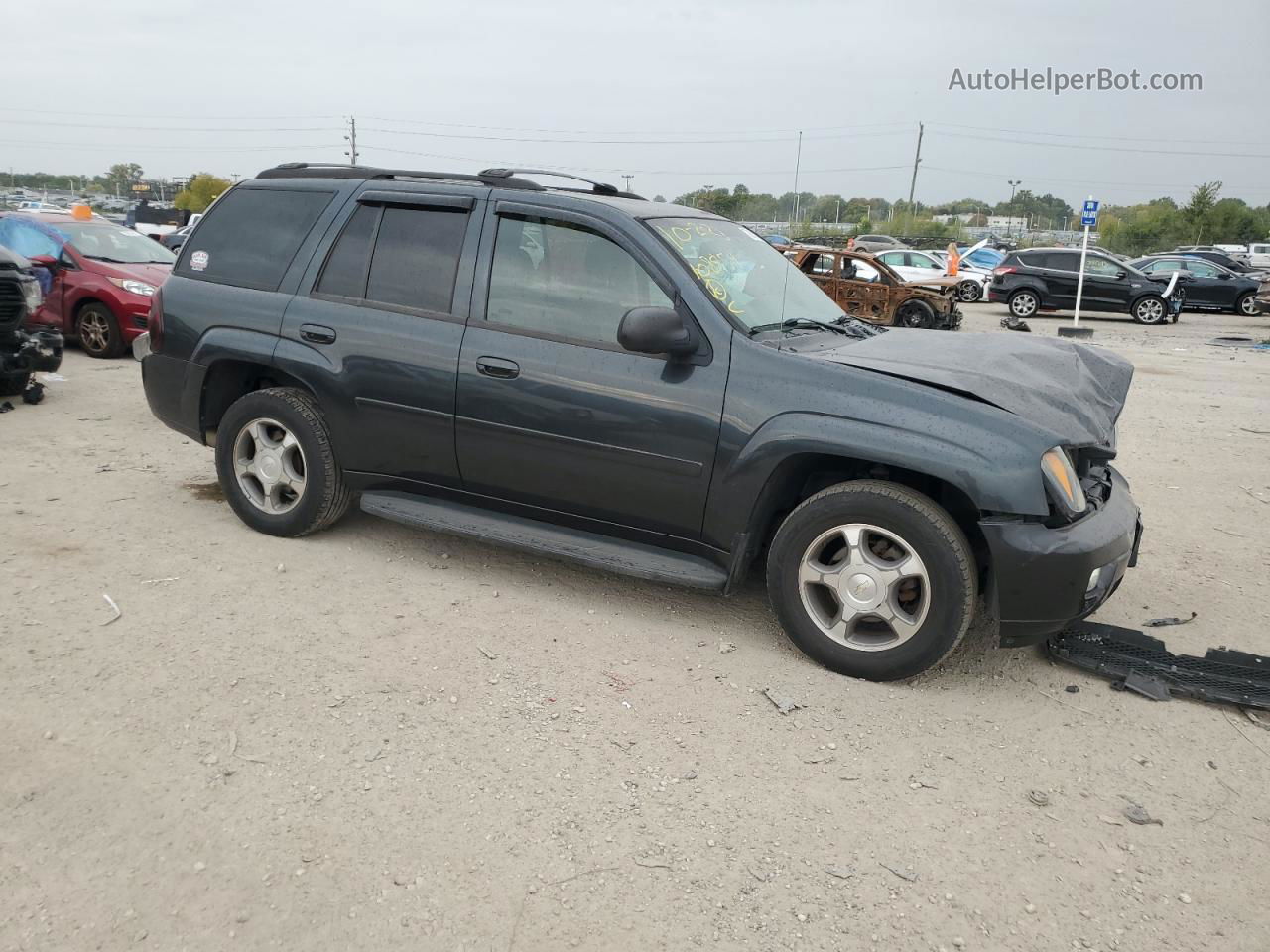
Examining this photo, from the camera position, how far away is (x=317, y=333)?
4.79 metres


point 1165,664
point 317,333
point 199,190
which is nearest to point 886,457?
point 1165,664

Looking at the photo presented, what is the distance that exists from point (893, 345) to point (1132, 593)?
1864 millimetres

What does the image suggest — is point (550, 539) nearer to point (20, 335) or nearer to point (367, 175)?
point (367, 175)

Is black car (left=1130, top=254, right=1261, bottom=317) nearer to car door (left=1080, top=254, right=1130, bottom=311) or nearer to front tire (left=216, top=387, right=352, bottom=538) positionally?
car door (left=1080, top=254, right=1130, bottom=311)

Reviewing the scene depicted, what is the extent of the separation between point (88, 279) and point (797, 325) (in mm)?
8802

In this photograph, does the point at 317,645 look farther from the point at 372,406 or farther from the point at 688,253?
the point at 688,253

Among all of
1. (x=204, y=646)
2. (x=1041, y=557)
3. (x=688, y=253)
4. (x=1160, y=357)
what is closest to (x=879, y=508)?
(x=1041, y=557)

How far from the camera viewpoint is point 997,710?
3709mm

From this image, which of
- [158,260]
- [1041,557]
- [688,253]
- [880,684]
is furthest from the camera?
[158,260]

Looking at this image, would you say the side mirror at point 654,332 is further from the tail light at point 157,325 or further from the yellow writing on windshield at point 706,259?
the tail light at point 157,325

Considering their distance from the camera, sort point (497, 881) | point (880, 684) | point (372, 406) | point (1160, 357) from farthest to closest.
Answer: point (1160, 357)
point (372, 406)
point (880, 684)
point (497, 881)

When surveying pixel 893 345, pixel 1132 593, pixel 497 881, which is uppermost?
pixel 893 345

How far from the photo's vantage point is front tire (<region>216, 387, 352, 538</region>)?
15.9ft

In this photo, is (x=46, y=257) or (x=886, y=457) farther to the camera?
(x=46, y=257)
